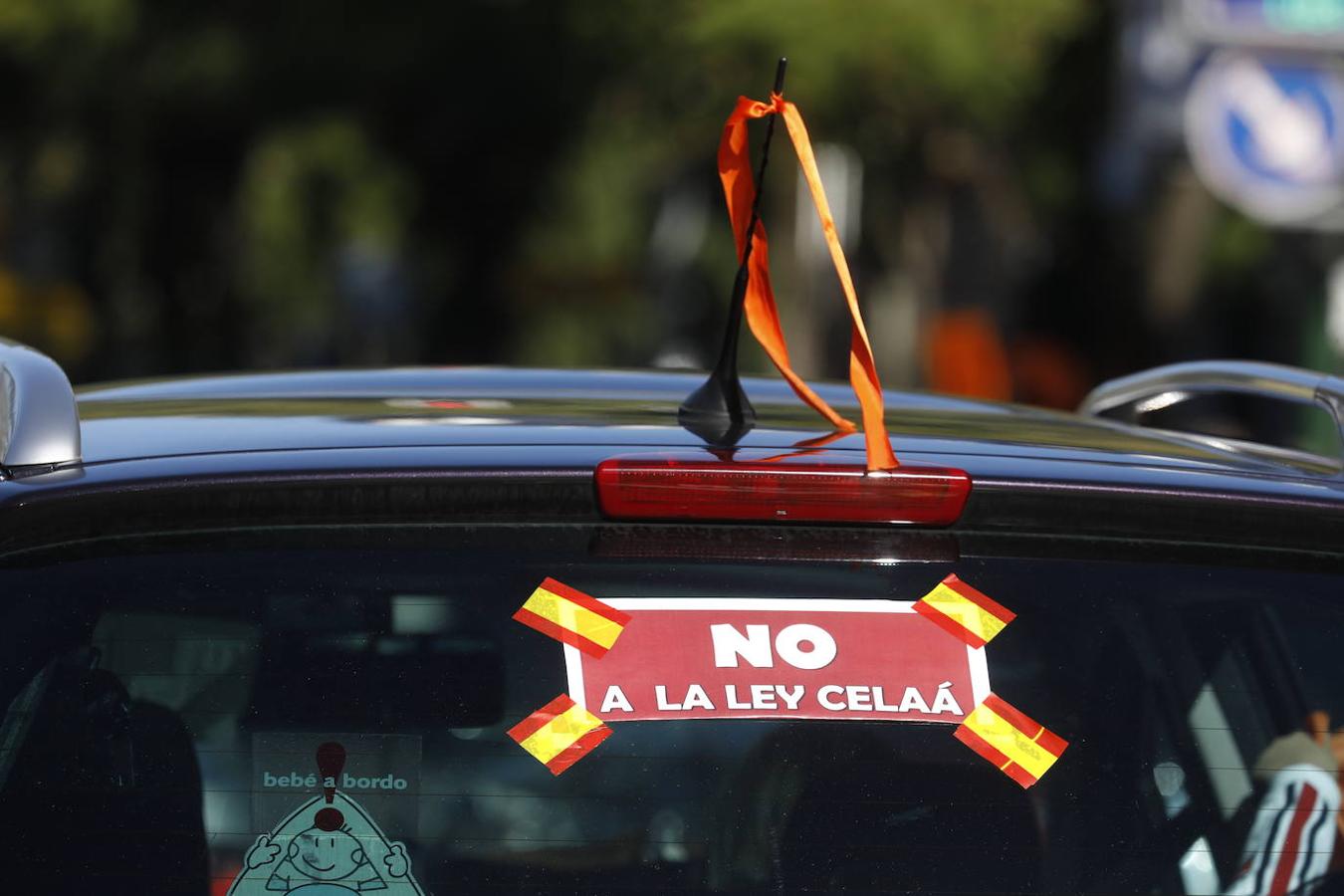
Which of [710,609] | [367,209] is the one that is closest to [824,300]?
[367,209]

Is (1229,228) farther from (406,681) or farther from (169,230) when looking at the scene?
(406,681)

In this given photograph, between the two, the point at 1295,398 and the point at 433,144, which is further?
the point at 433,144

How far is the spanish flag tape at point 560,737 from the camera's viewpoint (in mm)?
2123

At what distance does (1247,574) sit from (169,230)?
71.1 ft

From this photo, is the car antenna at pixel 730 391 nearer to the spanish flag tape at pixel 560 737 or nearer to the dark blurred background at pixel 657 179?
the spanish flag tape at pixel 560 737

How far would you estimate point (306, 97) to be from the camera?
16266mm

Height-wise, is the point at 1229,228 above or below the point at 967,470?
above

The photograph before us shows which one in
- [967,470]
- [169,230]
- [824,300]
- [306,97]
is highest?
[169,230]

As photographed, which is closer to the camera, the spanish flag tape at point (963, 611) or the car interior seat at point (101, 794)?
the car interior seat at point (101, 794)

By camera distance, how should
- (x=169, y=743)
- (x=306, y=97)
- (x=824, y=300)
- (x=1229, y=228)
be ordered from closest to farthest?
(x=169, y=743)
(x=824, y=300)
(x=306, y=97)
(x=1229, y=228)

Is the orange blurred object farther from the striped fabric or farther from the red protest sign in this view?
the red protest sign

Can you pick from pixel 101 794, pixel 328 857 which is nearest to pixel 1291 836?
pixel 328 857

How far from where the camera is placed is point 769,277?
7.79 ft

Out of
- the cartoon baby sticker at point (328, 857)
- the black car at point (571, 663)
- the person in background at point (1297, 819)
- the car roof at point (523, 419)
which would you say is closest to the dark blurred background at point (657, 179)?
the car roof at point (523, 419)
